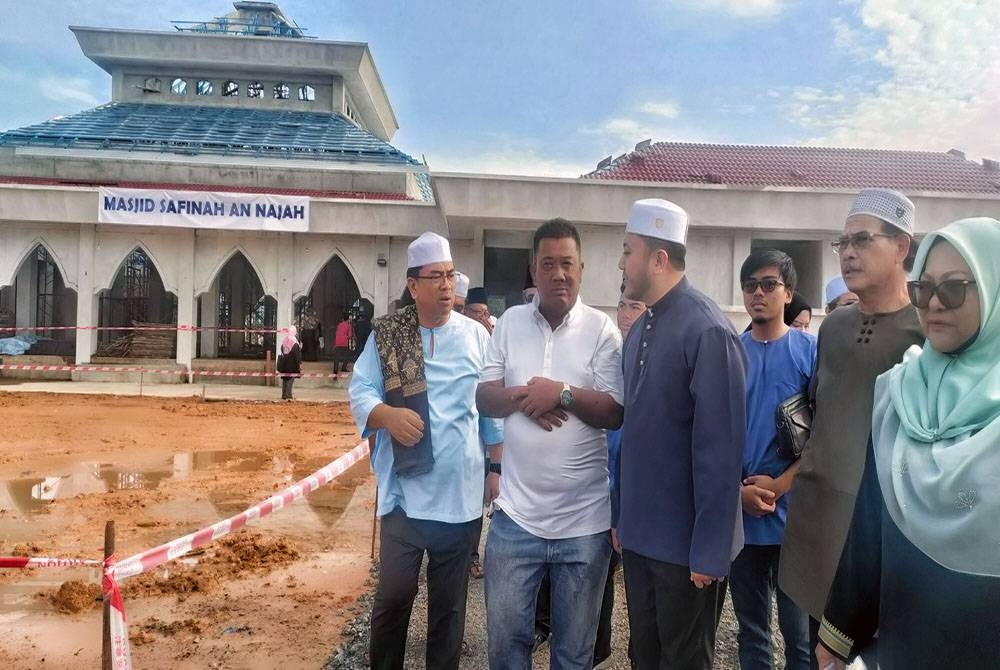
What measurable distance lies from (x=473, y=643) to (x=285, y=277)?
54.1ft

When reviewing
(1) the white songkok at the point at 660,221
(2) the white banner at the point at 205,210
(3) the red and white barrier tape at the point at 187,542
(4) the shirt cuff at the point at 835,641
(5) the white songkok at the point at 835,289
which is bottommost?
(3) the red and white barrier tape at the point at 187,542

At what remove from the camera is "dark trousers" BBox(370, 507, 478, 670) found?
302cm

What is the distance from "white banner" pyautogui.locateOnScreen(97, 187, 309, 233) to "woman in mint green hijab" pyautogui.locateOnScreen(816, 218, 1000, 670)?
1774 cm

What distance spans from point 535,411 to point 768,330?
4.48ft

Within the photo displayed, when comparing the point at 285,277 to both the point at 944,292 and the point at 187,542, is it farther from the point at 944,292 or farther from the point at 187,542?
the point at 944,292

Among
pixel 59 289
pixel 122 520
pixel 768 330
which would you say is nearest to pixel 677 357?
pixel 768 330

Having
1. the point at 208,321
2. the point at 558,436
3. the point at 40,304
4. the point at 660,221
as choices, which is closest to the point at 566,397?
the point at 558,436

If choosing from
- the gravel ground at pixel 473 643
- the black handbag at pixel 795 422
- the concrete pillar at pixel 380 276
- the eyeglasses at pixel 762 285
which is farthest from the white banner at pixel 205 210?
the black handbag at pixel 795 422

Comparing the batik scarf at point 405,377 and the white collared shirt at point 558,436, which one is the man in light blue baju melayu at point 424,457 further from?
the white collared shirt at point 558,436

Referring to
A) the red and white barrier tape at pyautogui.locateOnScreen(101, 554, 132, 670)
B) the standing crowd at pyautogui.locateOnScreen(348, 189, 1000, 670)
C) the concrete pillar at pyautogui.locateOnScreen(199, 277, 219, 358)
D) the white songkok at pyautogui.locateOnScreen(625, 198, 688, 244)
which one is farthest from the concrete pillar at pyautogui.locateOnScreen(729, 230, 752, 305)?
the concrete pillar at pyautogui.locateOnScreen(199, 277, 219, 358)

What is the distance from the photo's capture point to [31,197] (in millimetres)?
18016

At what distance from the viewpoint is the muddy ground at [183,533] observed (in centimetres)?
394

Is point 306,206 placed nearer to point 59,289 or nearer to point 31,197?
point 31,197

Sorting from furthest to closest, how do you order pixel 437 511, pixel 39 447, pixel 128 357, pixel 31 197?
pixel 128 357 → pixel 31 197 → pixel 39 447 → pixel 437 511
